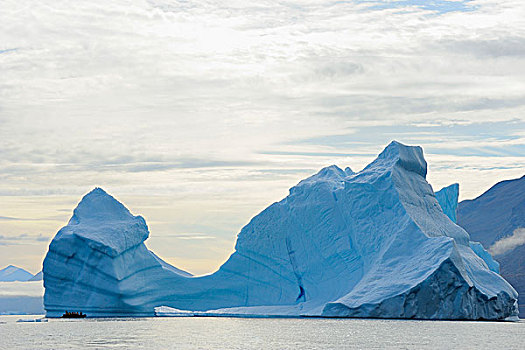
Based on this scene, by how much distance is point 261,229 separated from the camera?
139 ft

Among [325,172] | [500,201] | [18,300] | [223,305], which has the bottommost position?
[500,201]

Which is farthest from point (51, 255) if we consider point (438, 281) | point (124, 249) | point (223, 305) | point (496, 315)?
point (496, 315)

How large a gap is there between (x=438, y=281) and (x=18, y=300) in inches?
1490

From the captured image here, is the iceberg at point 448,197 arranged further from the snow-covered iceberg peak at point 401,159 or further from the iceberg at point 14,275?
the iceberg at point 14,275

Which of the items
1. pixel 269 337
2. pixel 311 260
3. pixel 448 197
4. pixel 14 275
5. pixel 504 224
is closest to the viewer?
pixel 269 337

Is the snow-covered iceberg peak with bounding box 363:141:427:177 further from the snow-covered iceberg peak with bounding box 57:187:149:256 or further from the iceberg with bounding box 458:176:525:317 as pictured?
the iceberg with bounding box 458:176:525:317

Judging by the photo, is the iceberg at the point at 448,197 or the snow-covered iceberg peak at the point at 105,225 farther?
the iceberg at the point at 448,197

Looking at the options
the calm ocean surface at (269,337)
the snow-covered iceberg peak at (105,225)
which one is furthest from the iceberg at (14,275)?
the calm ocean surface at (269,337)

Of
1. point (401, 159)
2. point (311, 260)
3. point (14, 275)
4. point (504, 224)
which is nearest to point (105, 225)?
point (311, 260)

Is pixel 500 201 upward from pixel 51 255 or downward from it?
downward

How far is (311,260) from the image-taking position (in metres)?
41.0

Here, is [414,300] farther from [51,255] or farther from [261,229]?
[51,255]

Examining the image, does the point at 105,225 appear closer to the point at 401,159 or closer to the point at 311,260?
the point at 311,260

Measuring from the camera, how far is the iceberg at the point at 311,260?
35.7 meters
